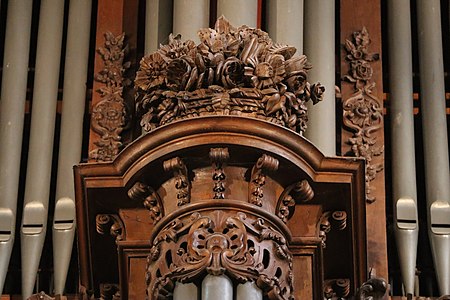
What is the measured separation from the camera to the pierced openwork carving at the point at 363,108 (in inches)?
410

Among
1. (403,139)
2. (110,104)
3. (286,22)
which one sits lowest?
(403,139)

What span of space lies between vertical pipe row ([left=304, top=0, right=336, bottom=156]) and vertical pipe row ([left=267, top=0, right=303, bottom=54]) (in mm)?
403

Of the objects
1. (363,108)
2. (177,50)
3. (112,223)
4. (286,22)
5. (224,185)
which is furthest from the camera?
(363,108)

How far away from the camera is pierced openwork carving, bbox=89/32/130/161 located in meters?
10.3

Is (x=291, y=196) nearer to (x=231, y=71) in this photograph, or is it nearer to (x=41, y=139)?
(x=231, y=71)

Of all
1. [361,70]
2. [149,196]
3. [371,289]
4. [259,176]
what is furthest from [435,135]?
[149,196]

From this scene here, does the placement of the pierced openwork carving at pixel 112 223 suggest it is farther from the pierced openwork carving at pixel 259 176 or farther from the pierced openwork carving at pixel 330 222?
the pierced openwork carving at pixel 330 222

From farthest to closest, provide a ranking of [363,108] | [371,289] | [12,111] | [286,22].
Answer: [12,111] → [363,108] → [286,22] → [371,289]

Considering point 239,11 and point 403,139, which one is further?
point 403,139

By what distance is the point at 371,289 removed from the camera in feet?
28.3

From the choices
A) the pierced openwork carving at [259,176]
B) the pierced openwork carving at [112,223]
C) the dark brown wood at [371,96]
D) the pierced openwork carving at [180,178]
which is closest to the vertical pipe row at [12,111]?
the pierced openwork carving at [112,223]

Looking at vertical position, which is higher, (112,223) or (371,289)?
(112,223)

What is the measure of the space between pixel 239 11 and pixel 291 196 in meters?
1.67

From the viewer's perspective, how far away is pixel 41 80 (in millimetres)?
10812
